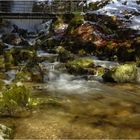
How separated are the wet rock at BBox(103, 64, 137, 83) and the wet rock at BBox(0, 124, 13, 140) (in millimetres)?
8366

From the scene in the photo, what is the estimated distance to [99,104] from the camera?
13.9 metres

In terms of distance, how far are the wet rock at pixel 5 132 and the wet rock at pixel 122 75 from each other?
837 cm

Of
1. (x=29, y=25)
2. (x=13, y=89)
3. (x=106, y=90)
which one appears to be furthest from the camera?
(x=29, y=25)

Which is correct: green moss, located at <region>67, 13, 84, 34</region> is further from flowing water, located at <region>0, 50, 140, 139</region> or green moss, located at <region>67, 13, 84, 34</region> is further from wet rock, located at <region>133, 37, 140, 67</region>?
Result: flowing water, located at <region>0, 50, 140, 139</region>

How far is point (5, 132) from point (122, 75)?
884 cm

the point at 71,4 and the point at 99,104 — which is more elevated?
the point at 71,4

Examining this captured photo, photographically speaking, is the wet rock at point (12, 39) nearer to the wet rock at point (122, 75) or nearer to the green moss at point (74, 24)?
the green moss at point (74, 24)

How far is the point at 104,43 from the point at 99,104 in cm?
1225

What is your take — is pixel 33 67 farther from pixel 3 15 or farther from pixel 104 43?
pixel 3 15

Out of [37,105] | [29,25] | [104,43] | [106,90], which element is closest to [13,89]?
[37,105]

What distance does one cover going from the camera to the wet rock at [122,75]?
1780cm

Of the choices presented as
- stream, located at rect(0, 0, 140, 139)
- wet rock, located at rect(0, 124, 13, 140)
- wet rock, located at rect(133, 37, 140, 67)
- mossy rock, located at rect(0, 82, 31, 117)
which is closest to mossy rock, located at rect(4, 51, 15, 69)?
stream, located at rect(0, 0, 140, 139)

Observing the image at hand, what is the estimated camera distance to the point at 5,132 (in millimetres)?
10430

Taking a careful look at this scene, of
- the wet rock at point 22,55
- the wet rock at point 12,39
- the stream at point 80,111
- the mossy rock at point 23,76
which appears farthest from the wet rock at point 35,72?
the wet rock at point 12,39
